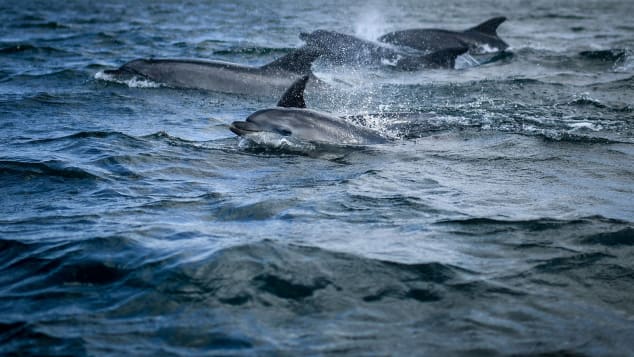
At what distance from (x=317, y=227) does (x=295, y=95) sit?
3.26 m

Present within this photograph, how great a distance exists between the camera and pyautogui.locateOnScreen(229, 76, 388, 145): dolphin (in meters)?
8.68

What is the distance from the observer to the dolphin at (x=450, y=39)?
19953mm

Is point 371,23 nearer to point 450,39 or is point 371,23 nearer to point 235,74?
point 450,39

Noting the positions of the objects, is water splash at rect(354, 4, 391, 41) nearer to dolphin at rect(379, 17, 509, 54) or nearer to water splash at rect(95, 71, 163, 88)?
dolphin at rect(379, 17, 509, 54)

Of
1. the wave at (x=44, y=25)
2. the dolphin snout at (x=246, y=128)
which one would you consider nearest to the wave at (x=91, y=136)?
the dolphin snout at (x=246, y=128)

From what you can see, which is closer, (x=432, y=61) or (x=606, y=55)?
(x=432, y=61)

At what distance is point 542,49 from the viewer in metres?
20.9

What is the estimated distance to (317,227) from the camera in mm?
6195

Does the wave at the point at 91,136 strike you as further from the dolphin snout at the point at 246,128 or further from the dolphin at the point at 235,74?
the dolphin at the point at 235,74

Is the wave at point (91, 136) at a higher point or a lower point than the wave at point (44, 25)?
lower

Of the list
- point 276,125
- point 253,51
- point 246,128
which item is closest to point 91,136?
point 246,128

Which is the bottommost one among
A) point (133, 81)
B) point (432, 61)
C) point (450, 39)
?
point (133, 81)

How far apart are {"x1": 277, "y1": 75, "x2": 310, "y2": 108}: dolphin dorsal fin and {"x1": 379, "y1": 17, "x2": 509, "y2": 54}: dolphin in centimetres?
1141

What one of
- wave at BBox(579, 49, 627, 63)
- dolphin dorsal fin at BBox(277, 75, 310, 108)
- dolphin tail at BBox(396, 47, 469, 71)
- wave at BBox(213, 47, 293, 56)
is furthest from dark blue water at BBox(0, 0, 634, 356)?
wave at BBox(213, 47, 293, 56)
